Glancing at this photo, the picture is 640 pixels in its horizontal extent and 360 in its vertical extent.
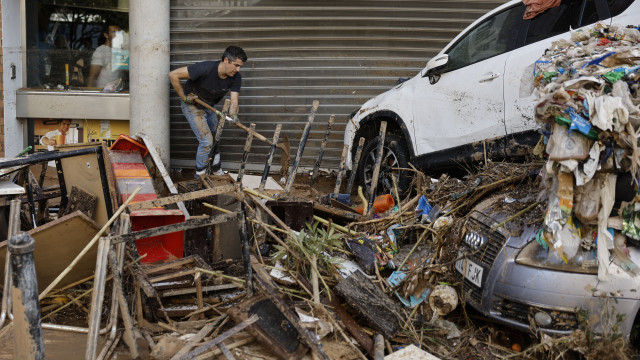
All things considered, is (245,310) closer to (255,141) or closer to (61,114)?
(255,141)

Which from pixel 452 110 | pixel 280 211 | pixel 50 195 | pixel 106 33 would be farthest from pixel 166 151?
pixel 452 110

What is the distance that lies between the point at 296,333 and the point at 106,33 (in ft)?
23.6

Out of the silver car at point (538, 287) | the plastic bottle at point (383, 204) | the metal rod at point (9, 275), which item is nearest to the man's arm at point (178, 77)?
the plastic bottle at point (383, 204)

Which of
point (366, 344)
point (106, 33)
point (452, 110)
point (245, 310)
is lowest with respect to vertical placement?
point (366, 344)

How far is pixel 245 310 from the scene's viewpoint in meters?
3.84

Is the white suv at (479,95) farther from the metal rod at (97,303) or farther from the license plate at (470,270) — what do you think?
the metal rod at (97,303)

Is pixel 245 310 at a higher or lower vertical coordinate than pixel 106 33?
lower

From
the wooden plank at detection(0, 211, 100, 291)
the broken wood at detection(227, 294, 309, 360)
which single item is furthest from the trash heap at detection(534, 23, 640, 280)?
the wooden plank at detection(0, 211, 100, 291)

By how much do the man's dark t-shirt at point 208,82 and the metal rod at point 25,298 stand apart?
5403 mm

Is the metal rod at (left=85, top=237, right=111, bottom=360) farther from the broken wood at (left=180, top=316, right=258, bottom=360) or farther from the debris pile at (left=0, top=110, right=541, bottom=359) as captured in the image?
the broken wood at (left=180, top=316, right=258, bottom=360)

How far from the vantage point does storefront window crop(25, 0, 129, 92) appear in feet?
30.6

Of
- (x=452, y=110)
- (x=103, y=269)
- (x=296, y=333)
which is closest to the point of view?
(x=103, y=269)

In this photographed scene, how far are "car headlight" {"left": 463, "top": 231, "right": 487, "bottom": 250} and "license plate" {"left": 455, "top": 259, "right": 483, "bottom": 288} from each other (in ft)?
0.37

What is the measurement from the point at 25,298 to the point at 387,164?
4.85m
